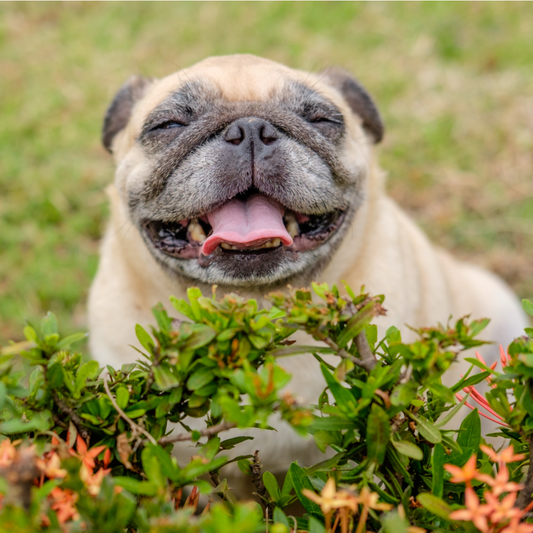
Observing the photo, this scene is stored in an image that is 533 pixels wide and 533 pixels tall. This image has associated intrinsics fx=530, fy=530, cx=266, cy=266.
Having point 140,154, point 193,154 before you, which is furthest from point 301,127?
point 140,154

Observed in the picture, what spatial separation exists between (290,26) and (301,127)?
4972 mm

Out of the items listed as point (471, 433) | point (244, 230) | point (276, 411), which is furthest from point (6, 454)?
point (244, 230)

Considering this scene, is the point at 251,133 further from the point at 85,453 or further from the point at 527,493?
the point at 527,493

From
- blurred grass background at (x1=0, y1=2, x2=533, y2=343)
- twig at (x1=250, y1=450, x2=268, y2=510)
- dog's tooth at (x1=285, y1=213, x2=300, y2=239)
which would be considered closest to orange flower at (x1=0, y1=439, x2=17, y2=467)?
twig at (x1=250, y1=450, x2=268, y2=510)

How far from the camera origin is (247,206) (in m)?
2.35

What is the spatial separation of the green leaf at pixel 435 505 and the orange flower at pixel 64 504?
0.67 m

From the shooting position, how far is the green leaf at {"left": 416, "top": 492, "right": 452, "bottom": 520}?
1.04 meters

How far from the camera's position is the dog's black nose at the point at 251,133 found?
7.32 feet

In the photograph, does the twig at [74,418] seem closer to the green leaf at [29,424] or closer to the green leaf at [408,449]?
the green leaf at [29,424]

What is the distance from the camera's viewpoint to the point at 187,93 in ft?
8.41

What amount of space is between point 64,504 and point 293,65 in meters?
5.97

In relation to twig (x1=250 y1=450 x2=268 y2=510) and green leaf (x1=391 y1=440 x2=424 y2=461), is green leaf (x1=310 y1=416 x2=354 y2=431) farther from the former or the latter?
twig (x1=250 y1=450 x2=268 y2=510)

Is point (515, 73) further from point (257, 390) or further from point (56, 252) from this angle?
point (257, 390)

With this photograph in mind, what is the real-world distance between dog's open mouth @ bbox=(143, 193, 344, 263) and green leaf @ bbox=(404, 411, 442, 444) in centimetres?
108
